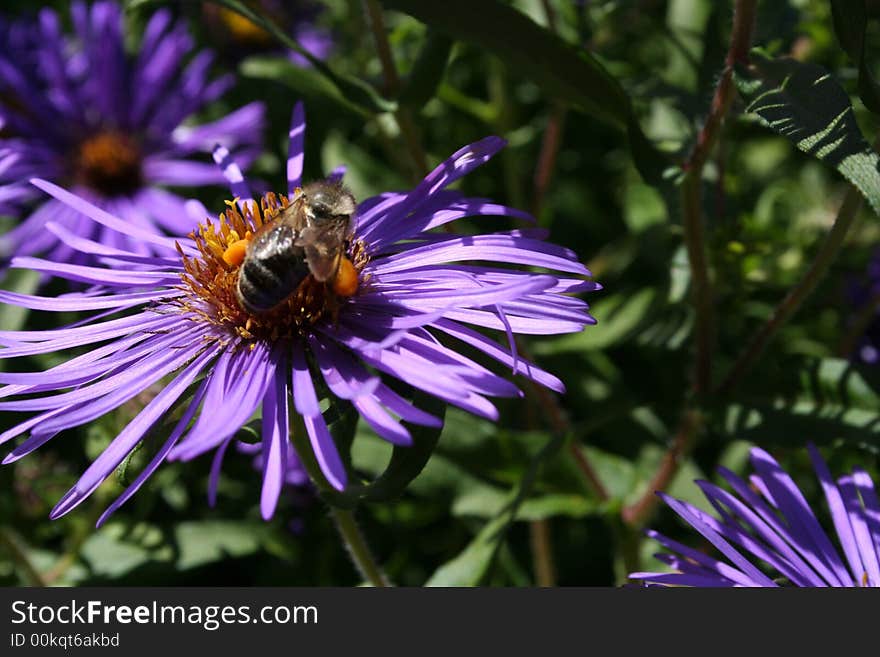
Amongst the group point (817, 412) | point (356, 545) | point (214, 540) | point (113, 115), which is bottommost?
point (356, 545)

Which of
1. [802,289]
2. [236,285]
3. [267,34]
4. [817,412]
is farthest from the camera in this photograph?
[267,34]

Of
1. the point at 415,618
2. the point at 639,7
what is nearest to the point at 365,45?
the point at 639,7

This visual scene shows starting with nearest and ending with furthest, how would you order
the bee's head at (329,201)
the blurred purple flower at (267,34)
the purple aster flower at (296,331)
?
1. the purple aster flower at (296,331)
2. the bee's head at (329,201)
3. the blurred purple flower at (267,34)

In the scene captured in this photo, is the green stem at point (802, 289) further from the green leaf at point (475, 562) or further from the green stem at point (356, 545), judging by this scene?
the green stem at point (356, 545)

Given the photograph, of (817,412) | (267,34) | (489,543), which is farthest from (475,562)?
(267,34)

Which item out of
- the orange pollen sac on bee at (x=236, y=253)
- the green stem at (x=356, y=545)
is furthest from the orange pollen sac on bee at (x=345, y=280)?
the green stem at (x=356, y=545)

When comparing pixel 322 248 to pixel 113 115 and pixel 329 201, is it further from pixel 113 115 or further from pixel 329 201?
pixel 113 115

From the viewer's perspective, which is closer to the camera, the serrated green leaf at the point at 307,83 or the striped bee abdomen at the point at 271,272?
the striped bee abdomen at the point at 271,272

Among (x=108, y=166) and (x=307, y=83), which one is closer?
(x=307, y=83)
